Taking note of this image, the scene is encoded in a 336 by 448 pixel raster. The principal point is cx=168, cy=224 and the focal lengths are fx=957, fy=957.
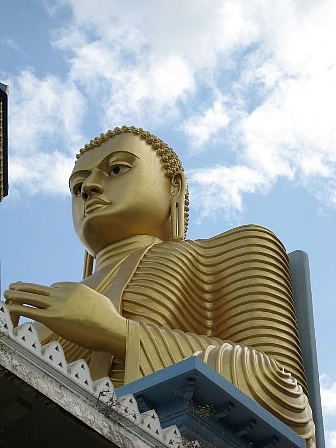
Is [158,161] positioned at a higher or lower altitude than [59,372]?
higher

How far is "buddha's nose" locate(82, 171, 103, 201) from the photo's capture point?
10984 millimetres

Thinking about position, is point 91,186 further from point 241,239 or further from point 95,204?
point 241,239

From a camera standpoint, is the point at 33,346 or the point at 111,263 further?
the point at 111,263

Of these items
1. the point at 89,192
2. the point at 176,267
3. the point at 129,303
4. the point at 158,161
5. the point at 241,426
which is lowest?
A: the point at 241,426

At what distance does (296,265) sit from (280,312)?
1.19m

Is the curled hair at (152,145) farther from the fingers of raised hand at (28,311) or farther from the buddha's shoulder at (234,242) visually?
the fingers of raised hand at (28,311)

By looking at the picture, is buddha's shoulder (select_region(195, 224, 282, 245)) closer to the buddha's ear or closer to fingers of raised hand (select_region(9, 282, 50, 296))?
the buddha's ear

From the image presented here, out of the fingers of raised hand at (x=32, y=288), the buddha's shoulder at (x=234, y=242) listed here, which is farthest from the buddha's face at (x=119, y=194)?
the fingers of raised hand at (x=32, y=288)

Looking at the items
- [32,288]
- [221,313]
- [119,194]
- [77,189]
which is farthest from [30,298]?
[77,189]

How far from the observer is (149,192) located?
1122cm

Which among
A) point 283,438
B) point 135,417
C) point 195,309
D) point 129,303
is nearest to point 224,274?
point 195,309

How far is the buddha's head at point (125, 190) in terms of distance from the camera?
36.2ft

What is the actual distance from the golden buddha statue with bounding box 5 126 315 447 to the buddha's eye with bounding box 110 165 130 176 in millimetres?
14

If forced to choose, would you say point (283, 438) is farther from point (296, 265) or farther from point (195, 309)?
point (296, 265)
